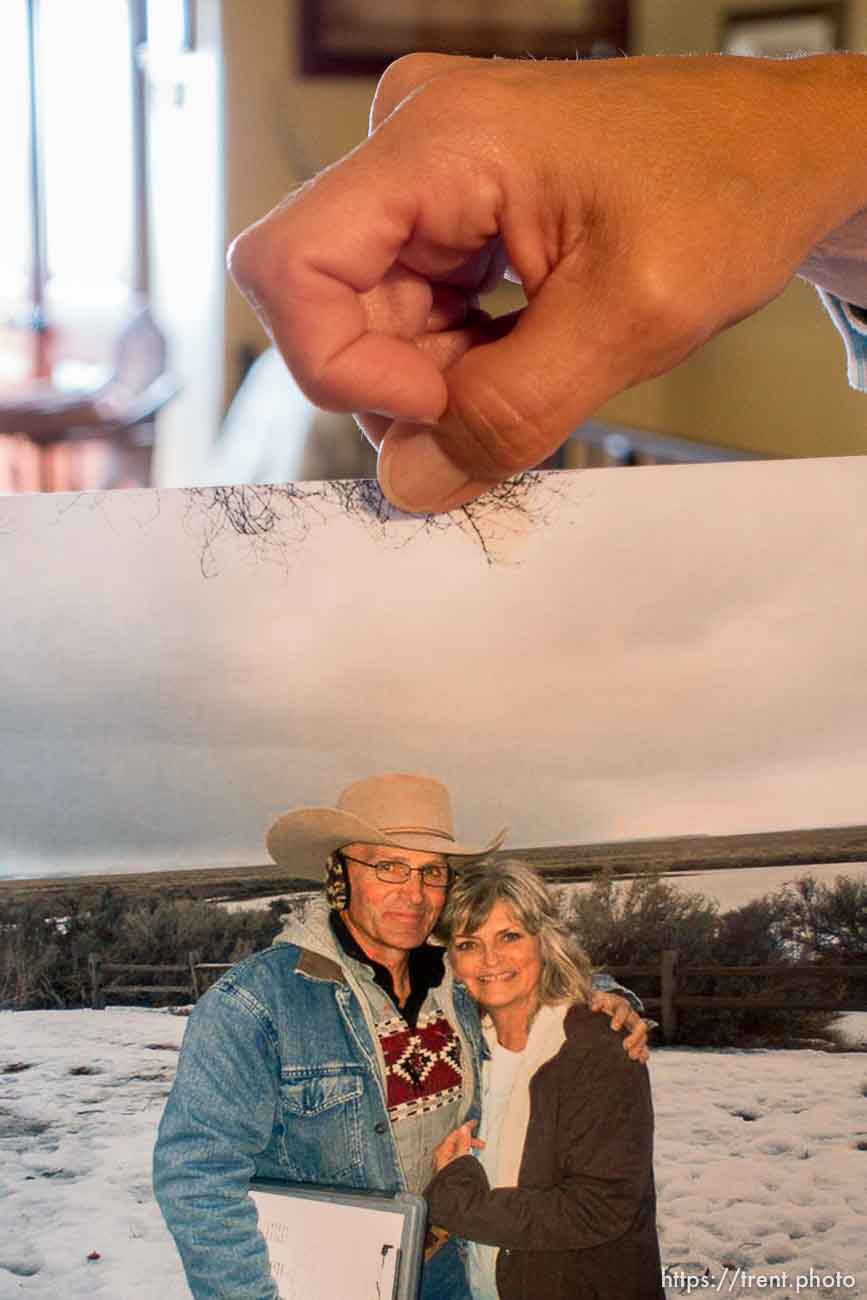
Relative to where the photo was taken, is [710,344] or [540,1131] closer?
[540,1131]

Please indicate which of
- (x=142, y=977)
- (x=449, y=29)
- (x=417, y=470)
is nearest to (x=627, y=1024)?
(x=142, y=977)

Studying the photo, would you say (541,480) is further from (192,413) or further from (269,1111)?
(192,413)

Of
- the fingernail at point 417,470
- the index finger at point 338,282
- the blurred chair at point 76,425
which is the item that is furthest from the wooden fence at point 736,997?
the blurred chair at point 76,425

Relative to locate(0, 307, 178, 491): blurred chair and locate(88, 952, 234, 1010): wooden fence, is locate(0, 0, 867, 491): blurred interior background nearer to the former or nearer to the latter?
locate(0, 307, 178, 491): blurred chair

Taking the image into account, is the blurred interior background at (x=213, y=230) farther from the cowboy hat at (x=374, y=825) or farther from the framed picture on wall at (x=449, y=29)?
the cowboy hat at (x=374, y=825)

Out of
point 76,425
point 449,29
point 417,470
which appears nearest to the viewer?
point 417,470

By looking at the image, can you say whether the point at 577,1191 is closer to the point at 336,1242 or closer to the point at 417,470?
the point at 336,1242
